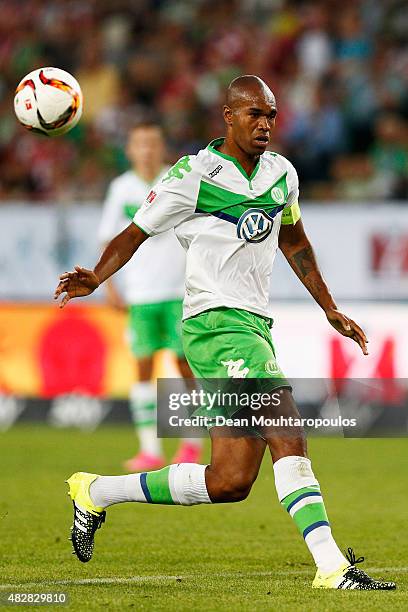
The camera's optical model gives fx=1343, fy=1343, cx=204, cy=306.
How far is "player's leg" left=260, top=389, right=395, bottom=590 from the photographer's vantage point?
5.65 metres

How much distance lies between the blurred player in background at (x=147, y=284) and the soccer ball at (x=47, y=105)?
3425mm

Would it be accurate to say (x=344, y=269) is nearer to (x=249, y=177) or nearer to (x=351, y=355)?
(x=351, y=355)

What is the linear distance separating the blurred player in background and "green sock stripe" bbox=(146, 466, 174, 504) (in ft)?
14.5

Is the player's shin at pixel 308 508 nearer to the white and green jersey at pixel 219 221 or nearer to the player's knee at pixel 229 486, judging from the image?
the player's knee at pixel 229 486

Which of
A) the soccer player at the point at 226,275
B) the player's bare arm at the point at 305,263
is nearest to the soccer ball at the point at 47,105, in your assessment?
the soccer player at the point at 226,275

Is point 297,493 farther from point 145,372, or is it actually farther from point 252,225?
point 145,372

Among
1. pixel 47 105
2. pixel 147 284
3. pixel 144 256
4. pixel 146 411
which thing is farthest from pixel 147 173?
pixel 47 105

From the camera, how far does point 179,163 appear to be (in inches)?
243

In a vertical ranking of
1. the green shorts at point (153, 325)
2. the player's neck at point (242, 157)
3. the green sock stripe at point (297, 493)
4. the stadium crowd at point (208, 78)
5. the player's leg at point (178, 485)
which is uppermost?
the stadium crowd at point (208, 78)

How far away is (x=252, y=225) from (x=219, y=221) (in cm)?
15

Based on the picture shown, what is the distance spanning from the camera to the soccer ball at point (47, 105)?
282 inches

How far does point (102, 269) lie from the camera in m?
5.98

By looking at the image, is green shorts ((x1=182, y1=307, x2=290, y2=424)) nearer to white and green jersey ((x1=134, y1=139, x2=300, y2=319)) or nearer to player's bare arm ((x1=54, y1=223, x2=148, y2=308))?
white and green jersey ((x1=134, y1=139, x2=300, y2=319))

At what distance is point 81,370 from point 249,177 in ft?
28.6
